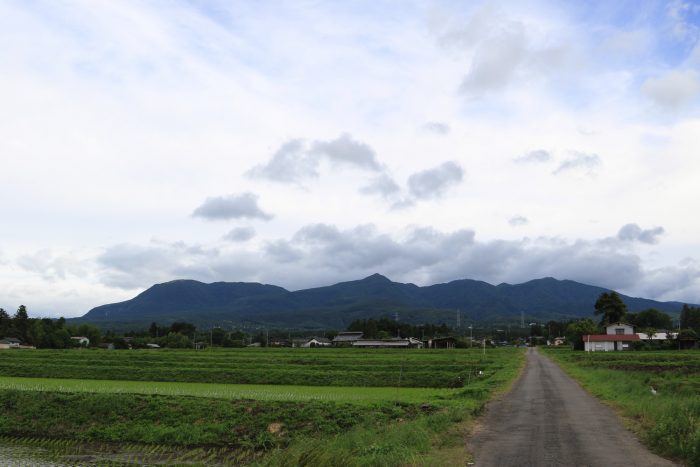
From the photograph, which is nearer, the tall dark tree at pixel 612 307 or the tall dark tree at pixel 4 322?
the tall dark tree at pixel 612 307

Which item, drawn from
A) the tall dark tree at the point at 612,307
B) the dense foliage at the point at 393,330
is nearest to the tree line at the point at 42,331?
the dense foliage at the point at 393,330

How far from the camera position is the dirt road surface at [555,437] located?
1440 centimetres

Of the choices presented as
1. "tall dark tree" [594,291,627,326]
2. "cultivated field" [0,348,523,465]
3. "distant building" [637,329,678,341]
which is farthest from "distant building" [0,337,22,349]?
"distant building" [637,329,678,341]

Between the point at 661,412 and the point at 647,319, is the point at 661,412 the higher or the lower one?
the lower one

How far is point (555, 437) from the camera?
1741 cm

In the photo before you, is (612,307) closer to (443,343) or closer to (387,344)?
(443,343)

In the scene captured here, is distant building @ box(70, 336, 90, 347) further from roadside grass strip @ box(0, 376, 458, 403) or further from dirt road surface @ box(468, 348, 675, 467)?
dirt road surface @ box(468, 348, 675, 467)

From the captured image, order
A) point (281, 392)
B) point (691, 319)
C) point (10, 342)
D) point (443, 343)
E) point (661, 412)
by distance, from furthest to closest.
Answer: point (691, 319), point (443, 343), point (10, 342), point (281, 392), point (661, 412)

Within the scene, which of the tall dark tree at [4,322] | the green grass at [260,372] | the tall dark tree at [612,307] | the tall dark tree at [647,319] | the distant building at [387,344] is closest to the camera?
the green grass at [260,372]

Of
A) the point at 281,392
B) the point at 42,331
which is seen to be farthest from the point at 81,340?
the point at 281,392

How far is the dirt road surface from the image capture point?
14398mm

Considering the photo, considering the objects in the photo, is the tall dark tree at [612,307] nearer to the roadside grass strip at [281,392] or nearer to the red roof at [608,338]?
the red roof at [608,338]

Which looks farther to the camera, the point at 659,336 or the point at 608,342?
the point at 659,336

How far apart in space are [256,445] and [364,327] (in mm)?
158256
